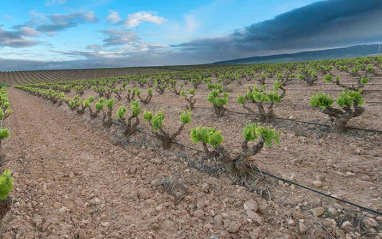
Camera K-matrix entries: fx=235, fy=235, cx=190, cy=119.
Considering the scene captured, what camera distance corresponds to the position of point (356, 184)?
557 centimetres

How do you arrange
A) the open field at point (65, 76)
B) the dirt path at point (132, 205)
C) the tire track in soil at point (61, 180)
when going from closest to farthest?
the dirt path at point (132, 205) → the tire track in soil at point (61, 180) → the open field at point (65, 76)

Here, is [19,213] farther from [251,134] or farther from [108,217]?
[251,134]

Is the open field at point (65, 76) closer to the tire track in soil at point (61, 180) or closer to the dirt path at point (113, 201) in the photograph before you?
the tire track in soil at point (61, 180)

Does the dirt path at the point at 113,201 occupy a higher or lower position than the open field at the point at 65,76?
lower

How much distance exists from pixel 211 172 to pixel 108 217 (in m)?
2.96

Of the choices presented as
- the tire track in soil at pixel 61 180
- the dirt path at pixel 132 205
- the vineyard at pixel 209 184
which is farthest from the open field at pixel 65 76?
the dirt path at pixel 132 205

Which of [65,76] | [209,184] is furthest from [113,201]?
[65,76]

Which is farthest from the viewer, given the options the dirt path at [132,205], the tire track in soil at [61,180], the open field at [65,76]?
the open field at [65,76]

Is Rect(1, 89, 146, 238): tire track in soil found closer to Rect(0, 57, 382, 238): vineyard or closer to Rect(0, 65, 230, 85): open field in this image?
Rect(0, 57, 382, 238): vineyard

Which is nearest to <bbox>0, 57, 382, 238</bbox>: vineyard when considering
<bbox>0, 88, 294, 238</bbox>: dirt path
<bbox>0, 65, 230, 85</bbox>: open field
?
<bbox>0, 88, 294, 238</bbox>: dirt path

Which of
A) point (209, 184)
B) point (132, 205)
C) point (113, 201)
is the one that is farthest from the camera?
point (209, 184)

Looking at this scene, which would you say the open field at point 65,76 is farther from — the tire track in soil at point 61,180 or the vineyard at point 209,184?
the vineyard at point 209,184

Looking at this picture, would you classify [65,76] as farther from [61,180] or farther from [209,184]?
[209,184]

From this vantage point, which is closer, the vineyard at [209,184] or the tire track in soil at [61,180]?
the vineyard at [209,184]
